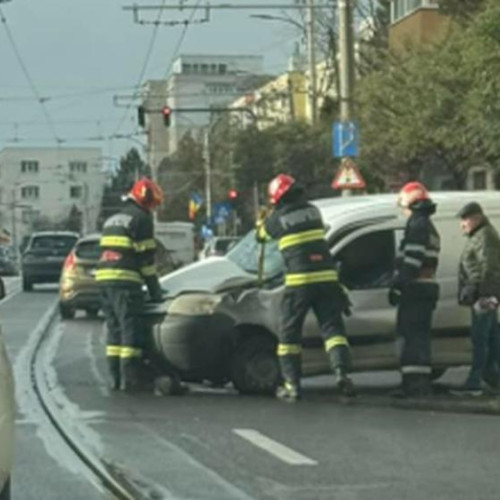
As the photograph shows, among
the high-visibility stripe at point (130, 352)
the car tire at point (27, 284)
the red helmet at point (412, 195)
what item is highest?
the red helmet at point (412, 195)

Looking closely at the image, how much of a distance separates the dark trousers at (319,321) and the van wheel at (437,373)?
151 centimetres

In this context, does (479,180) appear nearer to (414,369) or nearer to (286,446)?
(414,369)

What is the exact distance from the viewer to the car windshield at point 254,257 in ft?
45.7

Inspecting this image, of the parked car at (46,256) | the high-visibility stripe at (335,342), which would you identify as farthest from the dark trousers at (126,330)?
the parked car at (46,256)

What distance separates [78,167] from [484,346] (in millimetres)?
126333

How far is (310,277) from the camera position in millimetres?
12984

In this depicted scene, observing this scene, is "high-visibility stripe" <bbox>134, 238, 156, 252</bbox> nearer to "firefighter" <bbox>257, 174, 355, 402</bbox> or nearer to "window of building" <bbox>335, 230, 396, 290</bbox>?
"firefighter" <bbox>257, 174, 355, 402</bbox>

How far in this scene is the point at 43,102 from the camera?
60.1m

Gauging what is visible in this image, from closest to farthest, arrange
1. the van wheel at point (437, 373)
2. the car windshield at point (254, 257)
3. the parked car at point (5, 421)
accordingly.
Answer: the parked car at point (5, 421) → the car windshield at point (254, 257) → the van wheel at point (437, 373)

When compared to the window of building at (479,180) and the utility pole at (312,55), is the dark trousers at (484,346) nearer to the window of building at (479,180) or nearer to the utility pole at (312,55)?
the window of building at (479,180)

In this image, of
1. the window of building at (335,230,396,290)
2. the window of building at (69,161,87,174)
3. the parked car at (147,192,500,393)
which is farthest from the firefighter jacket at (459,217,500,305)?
the window of building at (69,161,87,174)

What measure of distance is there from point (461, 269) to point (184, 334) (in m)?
2.62

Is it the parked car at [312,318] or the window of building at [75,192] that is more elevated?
the window of building at [75,192]

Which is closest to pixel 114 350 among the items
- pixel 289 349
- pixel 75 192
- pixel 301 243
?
pixel 289 349
